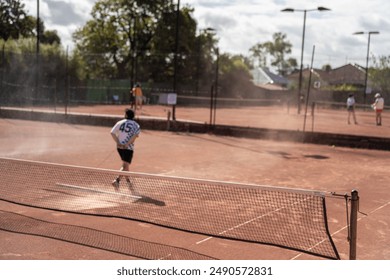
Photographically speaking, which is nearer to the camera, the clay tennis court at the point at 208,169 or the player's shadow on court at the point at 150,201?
the clay tennis court at the point at 208,169

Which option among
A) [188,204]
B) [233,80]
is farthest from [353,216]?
[233,80]

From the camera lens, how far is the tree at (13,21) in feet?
163

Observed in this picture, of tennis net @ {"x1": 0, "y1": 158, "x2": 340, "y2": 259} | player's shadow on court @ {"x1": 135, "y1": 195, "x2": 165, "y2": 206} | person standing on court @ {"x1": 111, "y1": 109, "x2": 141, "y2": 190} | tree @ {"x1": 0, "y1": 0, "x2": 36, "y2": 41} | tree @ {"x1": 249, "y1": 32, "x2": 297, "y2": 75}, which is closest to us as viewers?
tennis net @ {"x1": 0, "y1": 158, "x2": 340, "y2": 259}

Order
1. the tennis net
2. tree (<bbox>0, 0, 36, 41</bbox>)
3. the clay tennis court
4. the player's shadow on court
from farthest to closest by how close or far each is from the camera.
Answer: tree (<bbox>0, 0, 36, 41</bbox>) → the player's shadow on court → the tennis net → the clay tennis court

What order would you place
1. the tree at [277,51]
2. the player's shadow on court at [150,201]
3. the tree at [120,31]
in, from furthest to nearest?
the tree at [277,51]
the tree at [120,31]
the player's shadow on court at [150,201]

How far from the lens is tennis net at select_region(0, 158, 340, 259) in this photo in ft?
25.0

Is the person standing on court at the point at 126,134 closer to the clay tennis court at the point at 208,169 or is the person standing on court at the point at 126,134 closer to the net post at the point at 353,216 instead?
the clay tennis court at the point at 208,169

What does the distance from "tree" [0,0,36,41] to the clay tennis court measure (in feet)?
87.8

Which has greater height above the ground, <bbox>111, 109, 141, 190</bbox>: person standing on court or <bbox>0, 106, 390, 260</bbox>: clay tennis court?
<bbox>111, 109, 141, 190</bbox>: person standing on court

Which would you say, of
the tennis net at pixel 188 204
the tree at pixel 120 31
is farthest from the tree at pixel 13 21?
the tennis net at pixel 188 204

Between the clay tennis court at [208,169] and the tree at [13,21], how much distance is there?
2676 centimetres

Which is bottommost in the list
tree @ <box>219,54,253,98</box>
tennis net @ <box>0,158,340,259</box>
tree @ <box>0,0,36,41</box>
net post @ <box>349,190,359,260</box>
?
tennis net @ <box>0,158,340,259</box>

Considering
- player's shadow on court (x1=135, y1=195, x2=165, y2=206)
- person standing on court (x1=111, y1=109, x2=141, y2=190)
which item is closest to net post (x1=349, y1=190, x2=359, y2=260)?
player's shadow on court (x1=135, y1=195, x2=165, y2=206)

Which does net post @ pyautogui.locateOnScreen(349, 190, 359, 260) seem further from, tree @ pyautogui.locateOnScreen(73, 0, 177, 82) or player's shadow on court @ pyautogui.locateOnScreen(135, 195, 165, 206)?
tree @ pyautogui.locateOnScreen(73, 0, 177, 82)
